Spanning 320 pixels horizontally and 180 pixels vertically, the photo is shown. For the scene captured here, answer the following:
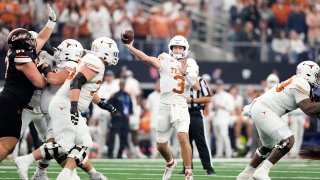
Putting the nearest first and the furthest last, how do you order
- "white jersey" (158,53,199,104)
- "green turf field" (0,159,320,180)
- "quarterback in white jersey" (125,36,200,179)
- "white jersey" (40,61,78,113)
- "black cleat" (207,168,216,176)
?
"white jersey" (40,61,78,113) → "quarterback in white jersey" (125,36,200,179) → "white jersey" (158,53,199,104) → "green turf field" (0,159,320,180) → "black cleat" (207,168,216,176)

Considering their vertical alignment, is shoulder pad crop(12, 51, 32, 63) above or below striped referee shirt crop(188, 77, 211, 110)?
above

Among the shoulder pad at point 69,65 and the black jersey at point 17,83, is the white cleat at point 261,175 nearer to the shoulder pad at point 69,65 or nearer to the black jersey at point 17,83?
the shoulder pad at point 69,65

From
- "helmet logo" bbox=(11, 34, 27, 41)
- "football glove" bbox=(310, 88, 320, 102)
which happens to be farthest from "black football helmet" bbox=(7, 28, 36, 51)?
"football glove" bbox=(310, 88, 320, 102)

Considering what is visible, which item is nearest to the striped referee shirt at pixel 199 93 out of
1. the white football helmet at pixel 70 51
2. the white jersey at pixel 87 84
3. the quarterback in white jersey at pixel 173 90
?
the quarterback in white jersey at pixel 173 90

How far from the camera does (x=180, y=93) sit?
1259 centimetres

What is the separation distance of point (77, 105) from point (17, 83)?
74cm

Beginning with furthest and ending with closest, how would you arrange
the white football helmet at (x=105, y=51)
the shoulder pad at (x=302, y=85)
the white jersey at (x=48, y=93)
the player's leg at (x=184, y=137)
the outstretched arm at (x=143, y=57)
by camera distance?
1. the outstretched arm at (x=143, y=57)
2. the player's leg at (x=184, y=137)
3. the shoulder pad at (x=302, y=85)
4. the white jersey at (x=48, y=93)
5. the white football helmet at (x=105, y=51)

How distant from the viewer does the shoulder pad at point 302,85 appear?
1178 cm

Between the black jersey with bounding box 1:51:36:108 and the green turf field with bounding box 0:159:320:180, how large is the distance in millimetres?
1853

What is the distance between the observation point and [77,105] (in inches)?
429

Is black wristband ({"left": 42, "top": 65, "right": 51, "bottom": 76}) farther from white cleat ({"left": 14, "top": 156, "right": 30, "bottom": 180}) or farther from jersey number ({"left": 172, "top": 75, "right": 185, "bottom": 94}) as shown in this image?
jersey number ({"left": 172, "top": 75, "right": 185, "bottom": 94})

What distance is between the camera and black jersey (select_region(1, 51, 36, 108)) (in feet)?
35.9

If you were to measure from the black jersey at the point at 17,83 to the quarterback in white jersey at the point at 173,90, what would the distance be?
5.48 feet

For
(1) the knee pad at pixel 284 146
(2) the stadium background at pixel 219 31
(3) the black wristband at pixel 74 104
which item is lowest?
(1) the knee pad at pixel 284 146
